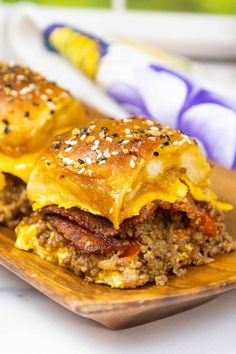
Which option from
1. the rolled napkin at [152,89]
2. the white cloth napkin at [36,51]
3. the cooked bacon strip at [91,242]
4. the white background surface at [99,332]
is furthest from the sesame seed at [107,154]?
the white cloth napkin at [36,51]

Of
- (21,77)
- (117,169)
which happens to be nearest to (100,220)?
(117,169)

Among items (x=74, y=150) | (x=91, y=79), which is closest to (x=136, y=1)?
(x=91, y=79)

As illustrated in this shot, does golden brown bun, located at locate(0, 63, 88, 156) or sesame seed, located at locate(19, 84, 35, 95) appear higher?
sesame seed, located at locate(19, 84, 35, 95)

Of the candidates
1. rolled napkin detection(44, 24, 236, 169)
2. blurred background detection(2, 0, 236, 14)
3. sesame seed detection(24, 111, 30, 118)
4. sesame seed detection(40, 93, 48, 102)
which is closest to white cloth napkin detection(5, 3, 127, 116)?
rolled napkin detection(44, 24, 236, 169)

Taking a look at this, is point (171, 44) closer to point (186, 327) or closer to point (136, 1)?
point (136, 1)

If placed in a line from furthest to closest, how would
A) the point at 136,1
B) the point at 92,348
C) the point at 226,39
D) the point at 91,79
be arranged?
the point at 136,1
the point at 226,39
the point at 91,79
the point at 92,348

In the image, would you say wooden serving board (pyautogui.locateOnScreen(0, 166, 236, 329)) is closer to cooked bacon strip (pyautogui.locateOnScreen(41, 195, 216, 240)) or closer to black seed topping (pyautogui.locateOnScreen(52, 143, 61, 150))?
cooked bacon strip (pyautogui.locateOnScreen(41, 195, 216, 240))
